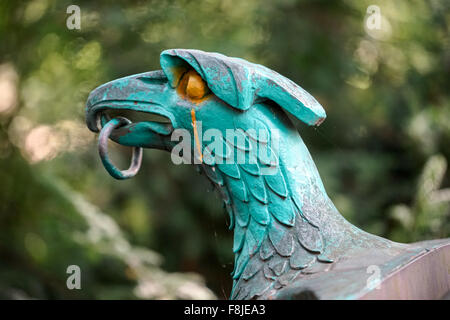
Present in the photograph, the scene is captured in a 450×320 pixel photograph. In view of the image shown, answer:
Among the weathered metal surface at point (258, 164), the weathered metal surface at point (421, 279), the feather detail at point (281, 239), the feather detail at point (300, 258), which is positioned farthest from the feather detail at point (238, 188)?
the weathered metal surface at point (421, 279)

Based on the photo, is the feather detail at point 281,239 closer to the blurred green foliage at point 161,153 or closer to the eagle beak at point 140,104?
the eagle beak at point 140,104

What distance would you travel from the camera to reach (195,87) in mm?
1963

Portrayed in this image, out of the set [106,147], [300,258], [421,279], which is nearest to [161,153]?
[106,147]

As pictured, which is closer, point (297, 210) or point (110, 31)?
point (297, 210)

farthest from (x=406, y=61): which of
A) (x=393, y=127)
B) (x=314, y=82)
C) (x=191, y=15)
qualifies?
(x=191, y=15)

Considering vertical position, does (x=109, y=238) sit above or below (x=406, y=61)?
below

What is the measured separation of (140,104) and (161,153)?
409cm

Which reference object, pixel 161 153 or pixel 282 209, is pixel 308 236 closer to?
pixel 282 209

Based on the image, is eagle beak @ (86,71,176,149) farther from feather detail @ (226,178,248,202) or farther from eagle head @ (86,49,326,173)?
feather detail @ (226,178,248,202)

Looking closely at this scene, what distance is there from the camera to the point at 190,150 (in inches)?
79.5

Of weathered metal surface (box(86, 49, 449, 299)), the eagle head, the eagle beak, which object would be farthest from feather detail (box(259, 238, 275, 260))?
the eagle beak
